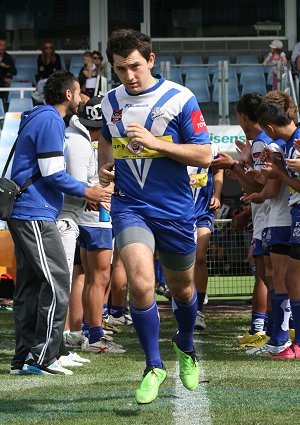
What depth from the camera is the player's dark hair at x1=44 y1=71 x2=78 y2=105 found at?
8.16 m

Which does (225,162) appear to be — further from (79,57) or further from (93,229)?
(79,57)

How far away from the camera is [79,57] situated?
25.5 meters

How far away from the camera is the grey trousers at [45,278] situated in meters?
7.68

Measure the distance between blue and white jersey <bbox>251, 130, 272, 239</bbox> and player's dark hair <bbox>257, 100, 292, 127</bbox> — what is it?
74 centimetres

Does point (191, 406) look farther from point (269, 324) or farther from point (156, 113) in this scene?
point (269, 324)

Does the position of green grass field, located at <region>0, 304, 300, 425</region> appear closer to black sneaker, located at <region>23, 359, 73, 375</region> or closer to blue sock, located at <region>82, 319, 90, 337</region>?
black sneaker, located at <region>23, 359, 73, 375</region>

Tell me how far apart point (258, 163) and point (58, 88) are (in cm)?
202

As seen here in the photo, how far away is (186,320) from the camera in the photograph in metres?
6.78

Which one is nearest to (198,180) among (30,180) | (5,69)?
(30,180)

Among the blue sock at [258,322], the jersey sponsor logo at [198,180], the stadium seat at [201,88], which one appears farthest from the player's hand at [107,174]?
the stadium seat at [201,88]

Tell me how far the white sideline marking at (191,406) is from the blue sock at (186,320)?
0.28 m

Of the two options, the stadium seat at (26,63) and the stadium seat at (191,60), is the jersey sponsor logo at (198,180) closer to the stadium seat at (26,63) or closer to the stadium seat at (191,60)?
the stadium seat at (191,60)

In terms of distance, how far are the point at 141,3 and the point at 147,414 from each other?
71.3 feet

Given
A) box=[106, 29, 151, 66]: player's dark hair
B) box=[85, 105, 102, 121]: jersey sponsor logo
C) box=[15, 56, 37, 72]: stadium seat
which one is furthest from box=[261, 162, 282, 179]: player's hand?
box=[15, 56, 37, 72]: stadium seat
